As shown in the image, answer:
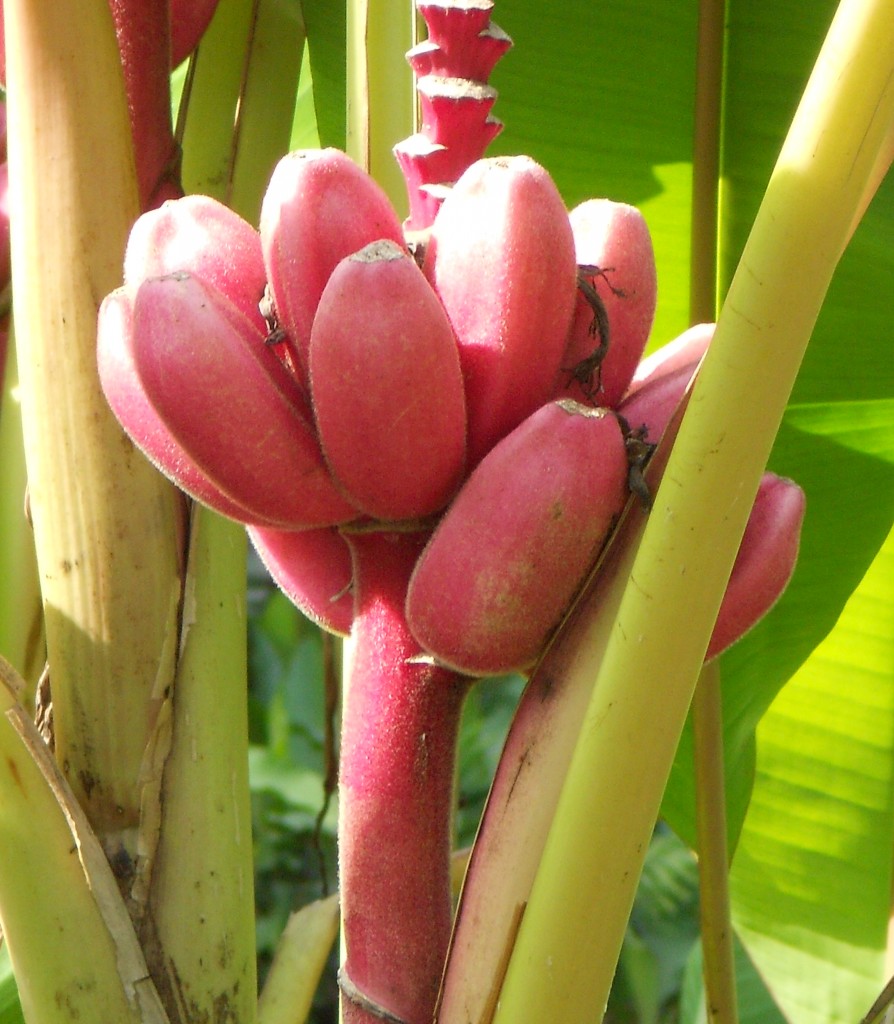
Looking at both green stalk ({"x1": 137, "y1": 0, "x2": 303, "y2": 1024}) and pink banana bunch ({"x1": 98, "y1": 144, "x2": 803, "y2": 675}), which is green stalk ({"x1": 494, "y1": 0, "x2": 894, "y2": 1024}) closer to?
pink banana bunch ({"x1": 98, "y1": 144, "x2": 803, "y2": 675})

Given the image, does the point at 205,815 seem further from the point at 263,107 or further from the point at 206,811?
the point at 263,107

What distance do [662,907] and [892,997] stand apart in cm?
149

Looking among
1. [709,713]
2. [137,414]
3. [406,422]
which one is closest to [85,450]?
[137,414]

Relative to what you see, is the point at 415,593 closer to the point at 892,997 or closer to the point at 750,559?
the point at 750,559

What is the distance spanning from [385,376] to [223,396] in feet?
0.20

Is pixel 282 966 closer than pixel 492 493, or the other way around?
pixel 492 493

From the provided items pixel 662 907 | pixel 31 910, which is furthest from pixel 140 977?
pixel 662 907

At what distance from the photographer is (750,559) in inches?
19.1

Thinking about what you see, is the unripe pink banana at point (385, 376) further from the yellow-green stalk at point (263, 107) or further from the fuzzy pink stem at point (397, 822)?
the yellow-green stalk at point (263, 107)

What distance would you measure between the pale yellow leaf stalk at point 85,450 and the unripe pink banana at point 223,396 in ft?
0.58

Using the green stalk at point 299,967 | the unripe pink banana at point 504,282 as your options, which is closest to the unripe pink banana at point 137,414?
the unripe pink banana at point 504,282

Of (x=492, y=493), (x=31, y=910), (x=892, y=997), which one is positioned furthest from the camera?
(x=892, y=997)

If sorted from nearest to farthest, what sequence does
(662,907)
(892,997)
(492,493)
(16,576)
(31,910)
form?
(492,493) < (31,910) < (892,997) < (16,576) < (662,907)

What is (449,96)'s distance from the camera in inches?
19.6
